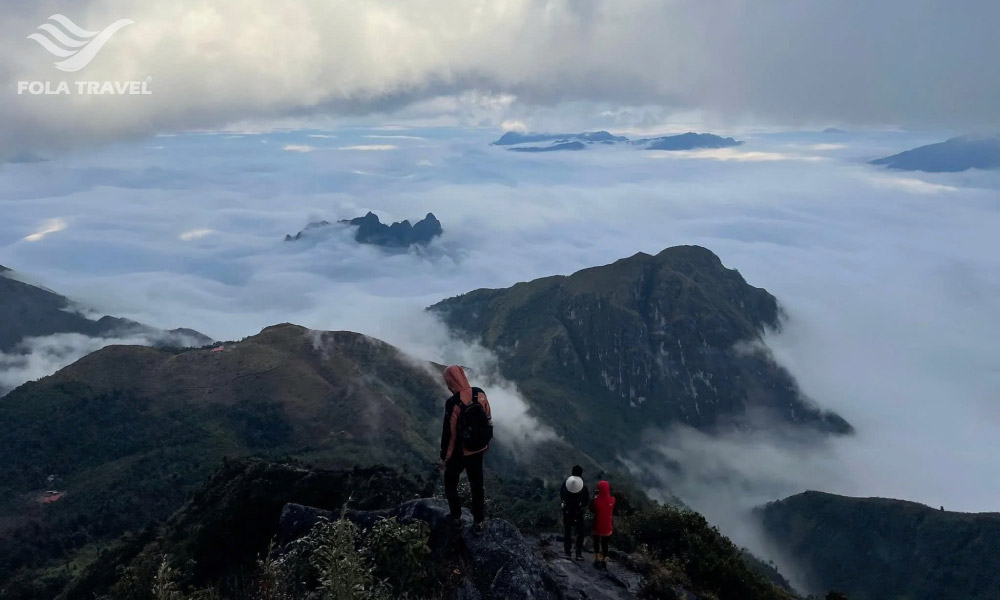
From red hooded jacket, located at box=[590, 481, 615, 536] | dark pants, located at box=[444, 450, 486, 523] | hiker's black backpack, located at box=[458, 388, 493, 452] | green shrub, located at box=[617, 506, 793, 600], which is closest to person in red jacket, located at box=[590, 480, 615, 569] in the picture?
red hooded jacket, located at box=[590, 481, 615, 536]

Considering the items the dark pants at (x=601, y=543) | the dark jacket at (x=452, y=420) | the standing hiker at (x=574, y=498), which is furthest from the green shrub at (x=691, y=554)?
the dark jacket at (x=452, y=420)

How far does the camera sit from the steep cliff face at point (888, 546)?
133875 mm

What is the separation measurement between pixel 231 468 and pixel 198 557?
32.3m

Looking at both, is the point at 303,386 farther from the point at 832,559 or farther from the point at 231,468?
the point at 832,559

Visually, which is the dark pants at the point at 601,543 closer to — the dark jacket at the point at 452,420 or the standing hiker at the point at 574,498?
the standing hiker at the point at 574,498

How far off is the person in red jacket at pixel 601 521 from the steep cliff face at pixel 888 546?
150776 millimetres

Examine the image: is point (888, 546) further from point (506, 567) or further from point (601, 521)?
point (506, 567)

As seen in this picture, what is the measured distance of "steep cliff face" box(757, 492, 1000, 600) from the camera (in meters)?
134

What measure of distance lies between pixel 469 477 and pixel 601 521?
6.80 meters

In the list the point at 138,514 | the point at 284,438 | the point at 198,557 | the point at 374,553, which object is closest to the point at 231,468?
the point at 198,557

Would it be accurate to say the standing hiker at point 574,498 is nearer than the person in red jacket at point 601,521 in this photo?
Yes

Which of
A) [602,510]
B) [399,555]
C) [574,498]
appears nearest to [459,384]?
[399,555]

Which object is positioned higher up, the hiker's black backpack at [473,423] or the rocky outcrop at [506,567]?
the hiker's black backpack at [473,423]

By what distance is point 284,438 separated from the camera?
5581 inches
